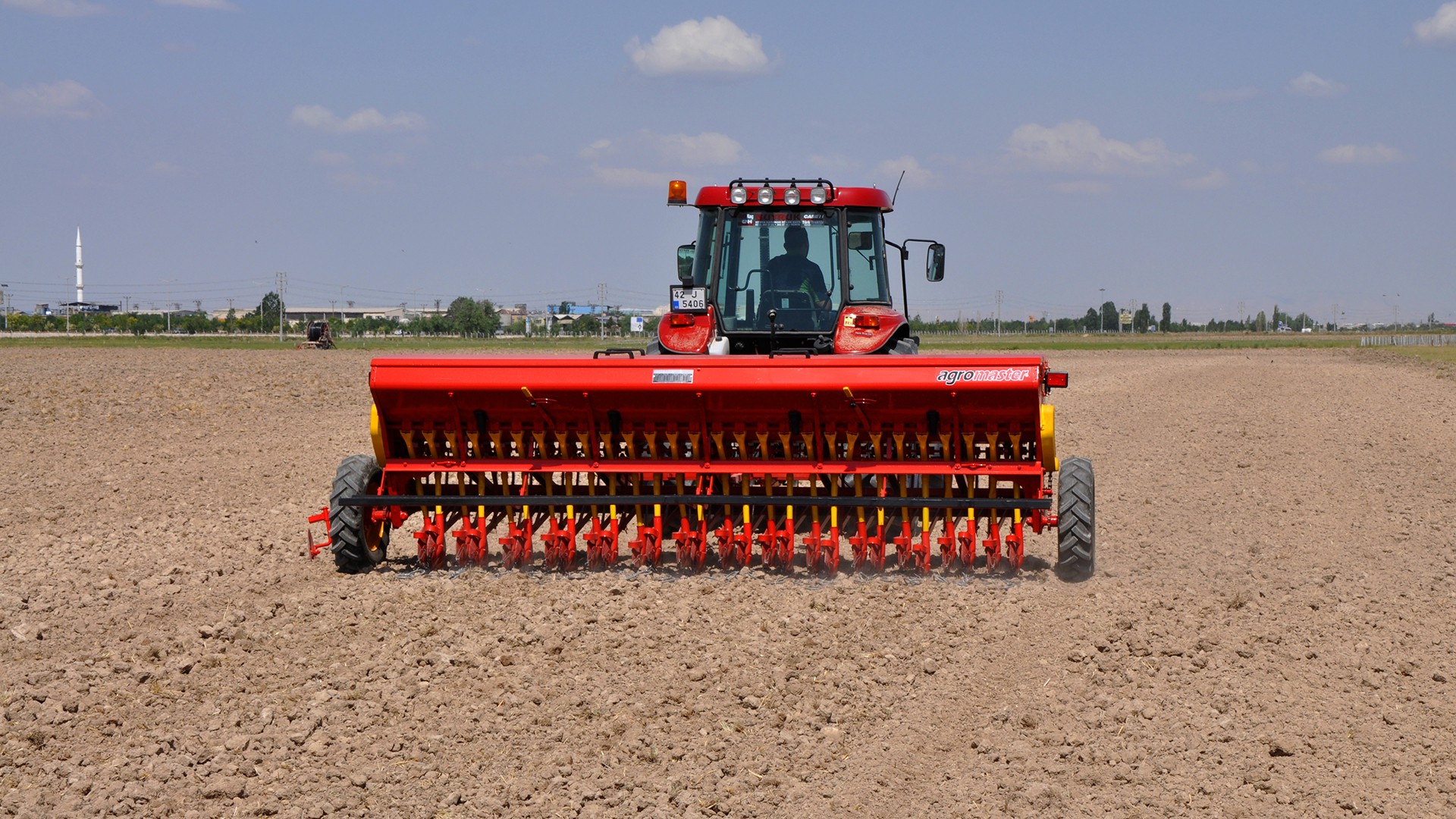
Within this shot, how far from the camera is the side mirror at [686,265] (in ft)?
30.1

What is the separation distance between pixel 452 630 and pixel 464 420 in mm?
1938

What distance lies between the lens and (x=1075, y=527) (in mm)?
7441

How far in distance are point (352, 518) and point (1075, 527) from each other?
4056 mm

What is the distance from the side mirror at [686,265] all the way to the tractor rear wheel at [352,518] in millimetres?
2459

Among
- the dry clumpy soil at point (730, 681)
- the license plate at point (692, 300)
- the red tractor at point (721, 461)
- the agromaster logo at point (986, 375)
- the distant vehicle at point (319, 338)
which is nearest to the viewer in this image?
the dry clumpy soil at point (730, 681)

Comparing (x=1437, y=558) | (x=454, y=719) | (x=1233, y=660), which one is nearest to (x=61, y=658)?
(x=454, y=719)

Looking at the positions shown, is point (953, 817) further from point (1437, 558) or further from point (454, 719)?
point (1437, 558)

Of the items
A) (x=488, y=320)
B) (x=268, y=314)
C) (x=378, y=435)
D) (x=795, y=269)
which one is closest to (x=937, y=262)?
(x=795, y=269)

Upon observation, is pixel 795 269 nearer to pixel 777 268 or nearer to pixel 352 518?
pixel 777 268

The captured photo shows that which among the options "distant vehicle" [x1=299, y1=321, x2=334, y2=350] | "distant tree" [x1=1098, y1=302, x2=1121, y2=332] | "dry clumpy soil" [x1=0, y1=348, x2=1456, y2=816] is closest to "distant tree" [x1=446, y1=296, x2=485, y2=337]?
"distant vehicle" [x1=299, y1=321, x2=334, y2=350]

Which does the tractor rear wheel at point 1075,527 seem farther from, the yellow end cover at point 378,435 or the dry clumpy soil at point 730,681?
the yellow end cover at point 378,435

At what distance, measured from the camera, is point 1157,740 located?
4828 mm

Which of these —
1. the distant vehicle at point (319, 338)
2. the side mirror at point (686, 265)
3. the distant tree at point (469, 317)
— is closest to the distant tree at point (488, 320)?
the distant tree at point (469, 317)

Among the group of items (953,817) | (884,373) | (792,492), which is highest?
(884,373)
